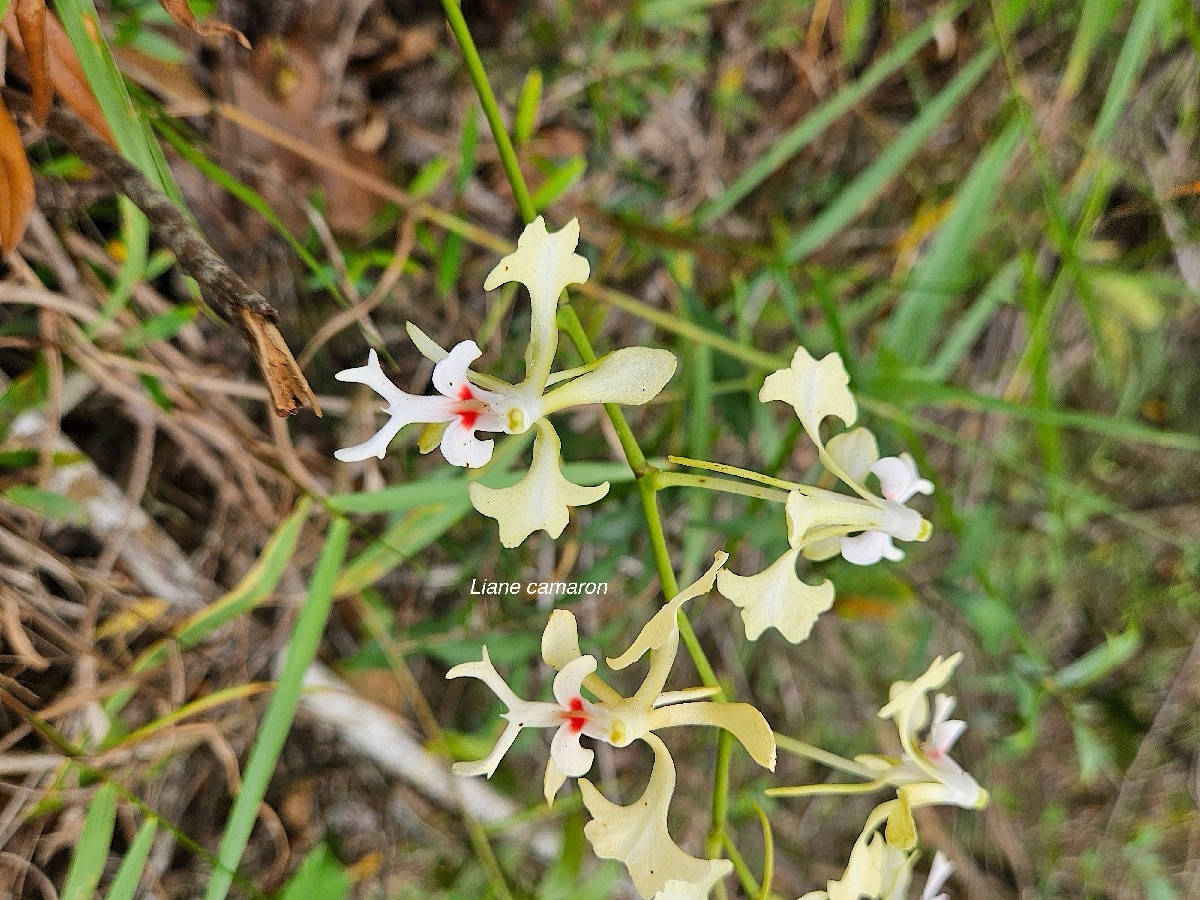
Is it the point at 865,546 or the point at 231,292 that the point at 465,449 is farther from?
the point at 865,546

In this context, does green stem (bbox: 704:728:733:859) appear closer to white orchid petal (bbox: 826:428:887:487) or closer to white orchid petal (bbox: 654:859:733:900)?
white orchid petal (bbox: 654:859:733:900)

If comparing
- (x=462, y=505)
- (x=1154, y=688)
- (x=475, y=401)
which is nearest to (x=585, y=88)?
(x=462, y=505)

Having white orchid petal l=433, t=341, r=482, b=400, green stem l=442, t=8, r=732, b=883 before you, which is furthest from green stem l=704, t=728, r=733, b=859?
white orchid petal l=433, t=341, r=482, b=400

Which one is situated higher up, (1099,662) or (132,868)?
(1099,662)

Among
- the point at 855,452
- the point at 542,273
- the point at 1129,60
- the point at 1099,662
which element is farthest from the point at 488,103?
the point at 1099,662

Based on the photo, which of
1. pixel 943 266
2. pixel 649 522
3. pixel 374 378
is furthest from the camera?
pixel 943 266

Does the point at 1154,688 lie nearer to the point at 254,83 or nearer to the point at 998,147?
the point at 998,147
